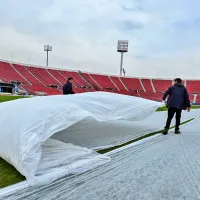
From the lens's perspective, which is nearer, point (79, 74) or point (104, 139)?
point (104, 139)

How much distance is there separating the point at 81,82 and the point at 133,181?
4483 cm

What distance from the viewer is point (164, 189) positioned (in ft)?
7.54

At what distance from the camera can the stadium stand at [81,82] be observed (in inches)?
1569

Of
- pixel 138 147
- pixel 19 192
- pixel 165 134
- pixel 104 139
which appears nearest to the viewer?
pixel 19 192

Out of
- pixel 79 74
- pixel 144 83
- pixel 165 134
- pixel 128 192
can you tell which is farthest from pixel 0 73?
pixel 128 192

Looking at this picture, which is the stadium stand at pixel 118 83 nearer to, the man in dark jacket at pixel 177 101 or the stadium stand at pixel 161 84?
the stadium stand at pixel 161 84

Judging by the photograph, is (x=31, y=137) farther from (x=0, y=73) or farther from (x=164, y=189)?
(x=0, y=73)

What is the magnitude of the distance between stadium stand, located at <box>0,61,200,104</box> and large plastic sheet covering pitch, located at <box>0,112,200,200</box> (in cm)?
3435

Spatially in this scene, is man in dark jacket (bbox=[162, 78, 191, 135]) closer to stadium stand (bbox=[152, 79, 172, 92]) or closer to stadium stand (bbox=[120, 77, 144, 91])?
stadium stand (bbox=[120, 77, 144, 91])

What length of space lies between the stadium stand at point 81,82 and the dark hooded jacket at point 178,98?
106ft

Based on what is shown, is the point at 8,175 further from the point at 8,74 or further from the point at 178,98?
the point at 8,74

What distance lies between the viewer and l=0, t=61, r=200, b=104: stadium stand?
39.8 metres

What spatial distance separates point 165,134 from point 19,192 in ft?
12.9

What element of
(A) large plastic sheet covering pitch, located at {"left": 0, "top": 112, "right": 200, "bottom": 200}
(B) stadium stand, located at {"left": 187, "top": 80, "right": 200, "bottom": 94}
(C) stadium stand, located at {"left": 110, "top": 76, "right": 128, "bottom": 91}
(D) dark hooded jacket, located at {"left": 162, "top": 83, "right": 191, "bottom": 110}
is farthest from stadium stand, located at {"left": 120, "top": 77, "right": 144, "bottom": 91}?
(A) large plastic sheet covering pitch, located at {"left": 0, "top": 112, "right": 200, "bottom": 200}
